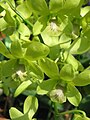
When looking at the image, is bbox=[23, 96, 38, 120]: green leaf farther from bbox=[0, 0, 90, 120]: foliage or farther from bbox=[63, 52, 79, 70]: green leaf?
bbox=[63, 52, 79, 70]: green leaf

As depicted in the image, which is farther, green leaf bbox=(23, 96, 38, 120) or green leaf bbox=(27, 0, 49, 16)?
green leaf bbox=(23, 96, 38, 120)

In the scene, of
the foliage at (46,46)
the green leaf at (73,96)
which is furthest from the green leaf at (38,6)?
the green leaf at (73,96)

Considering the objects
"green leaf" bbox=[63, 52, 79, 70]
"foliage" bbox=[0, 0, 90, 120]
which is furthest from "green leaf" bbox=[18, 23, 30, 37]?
"green leaf" bbox=[63, 52, 79, 70]

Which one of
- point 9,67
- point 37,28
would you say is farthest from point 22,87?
point 37,28

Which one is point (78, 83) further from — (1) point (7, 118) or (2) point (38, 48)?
(1) point (7, 118)

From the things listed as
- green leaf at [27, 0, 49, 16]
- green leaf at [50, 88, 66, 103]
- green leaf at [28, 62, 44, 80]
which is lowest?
green leaf at [50, 88, 66, 103]

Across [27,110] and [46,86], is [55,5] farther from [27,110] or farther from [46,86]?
[27,110]

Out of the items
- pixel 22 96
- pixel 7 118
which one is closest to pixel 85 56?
pixel 22 96

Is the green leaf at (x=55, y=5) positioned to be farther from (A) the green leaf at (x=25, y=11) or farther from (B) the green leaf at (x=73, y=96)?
(B) the green leaf at (x=73, y=96)
